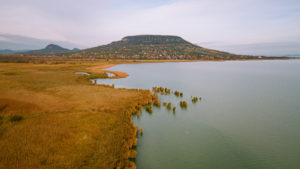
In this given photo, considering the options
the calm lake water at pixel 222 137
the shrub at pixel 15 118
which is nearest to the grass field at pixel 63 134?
the shrub at pixel 15 118

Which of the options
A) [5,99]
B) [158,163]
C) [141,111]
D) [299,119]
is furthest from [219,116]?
[5,99]

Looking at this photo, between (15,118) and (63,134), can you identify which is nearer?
(63,134)

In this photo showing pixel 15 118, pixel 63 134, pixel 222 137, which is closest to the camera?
pixel 63 134

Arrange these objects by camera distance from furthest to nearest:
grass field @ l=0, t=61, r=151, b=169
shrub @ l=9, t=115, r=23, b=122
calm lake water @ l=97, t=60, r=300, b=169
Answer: shrub @ l=9, t=115, r=23, b=122
calm lake water @ l=97, t=60, r=300, b=169
grass field @ l=0, t=61, r=151, b=169

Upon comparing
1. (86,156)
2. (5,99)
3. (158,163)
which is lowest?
(158,163)

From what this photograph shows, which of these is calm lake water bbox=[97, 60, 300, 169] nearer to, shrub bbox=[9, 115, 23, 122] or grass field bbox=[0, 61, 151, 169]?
grass field bbox=[0, 61, 151, 169]

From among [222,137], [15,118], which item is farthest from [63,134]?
[222,137]

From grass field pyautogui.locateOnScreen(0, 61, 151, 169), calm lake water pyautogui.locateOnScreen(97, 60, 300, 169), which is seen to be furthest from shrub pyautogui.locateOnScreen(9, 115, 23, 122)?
calm lake water pyautogui.locateOnScreen(97, 60, 300, 169)

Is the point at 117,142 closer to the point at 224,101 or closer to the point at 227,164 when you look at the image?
the point at 227,164

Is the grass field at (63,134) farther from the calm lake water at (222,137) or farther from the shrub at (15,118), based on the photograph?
the calm lake water at (222,137)

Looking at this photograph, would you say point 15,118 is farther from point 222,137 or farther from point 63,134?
point 222,137

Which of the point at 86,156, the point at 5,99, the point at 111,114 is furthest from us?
the point at 5,99
